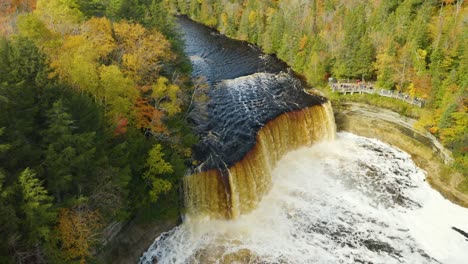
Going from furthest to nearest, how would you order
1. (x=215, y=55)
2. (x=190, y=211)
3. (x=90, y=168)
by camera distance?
(x=215, y=55) < (x=190, y=211) < (x=90, y=168)

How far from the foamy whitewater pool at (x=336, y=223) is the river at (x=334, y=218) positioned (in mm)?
80

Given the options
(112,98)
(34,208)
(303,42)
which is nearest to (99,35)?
(112,98)

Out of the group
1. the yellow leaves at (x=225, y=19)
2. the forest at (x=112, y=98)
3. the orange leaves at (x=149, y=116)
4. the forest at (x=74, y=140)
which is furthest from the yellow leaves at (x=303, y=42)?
the orange leaves at (x=149, y=116)

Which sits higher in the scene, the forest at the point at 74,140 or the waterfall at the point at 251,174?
the forest at the point at 74,140

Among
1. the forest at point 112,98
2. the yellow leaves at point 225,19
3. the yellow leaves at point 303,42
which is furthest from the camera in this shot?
the yellow leaves at point 225,19

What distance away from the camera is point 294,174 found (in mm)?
35438

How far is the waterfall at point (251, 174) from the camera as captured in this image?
28.6 m

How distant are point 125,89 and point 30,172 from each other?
9.23 meters

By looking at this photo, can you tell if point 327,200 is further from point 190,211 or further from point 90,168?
point 90,168

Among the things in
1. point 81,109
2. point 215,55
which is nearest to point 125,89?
point 81,109

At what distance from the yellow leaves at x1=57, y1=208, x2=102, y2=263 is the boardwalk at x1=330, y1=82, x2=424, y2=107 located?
3773 centimetres

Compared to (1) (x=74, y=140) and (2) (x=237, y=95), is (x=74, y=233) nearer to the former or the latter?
(1) (x=74, y=140)

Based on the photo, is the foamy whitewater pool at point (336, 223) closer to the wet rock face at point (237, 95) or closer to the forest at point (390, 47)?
the wet rock face at point (237, 95)

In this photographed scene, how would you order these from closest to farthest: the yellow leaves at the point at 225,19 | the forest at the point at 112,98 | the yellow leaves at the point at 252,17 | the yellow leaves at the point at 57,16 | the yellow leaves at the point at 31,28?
1. the forest at the point at 112,98
2. the yellow leaves at the point at 31,28
3. the yellow leaves at the point at 57,16
4. the yellow leaves at the point at 252,17
5. the yellow leaves at the point at 225,19
